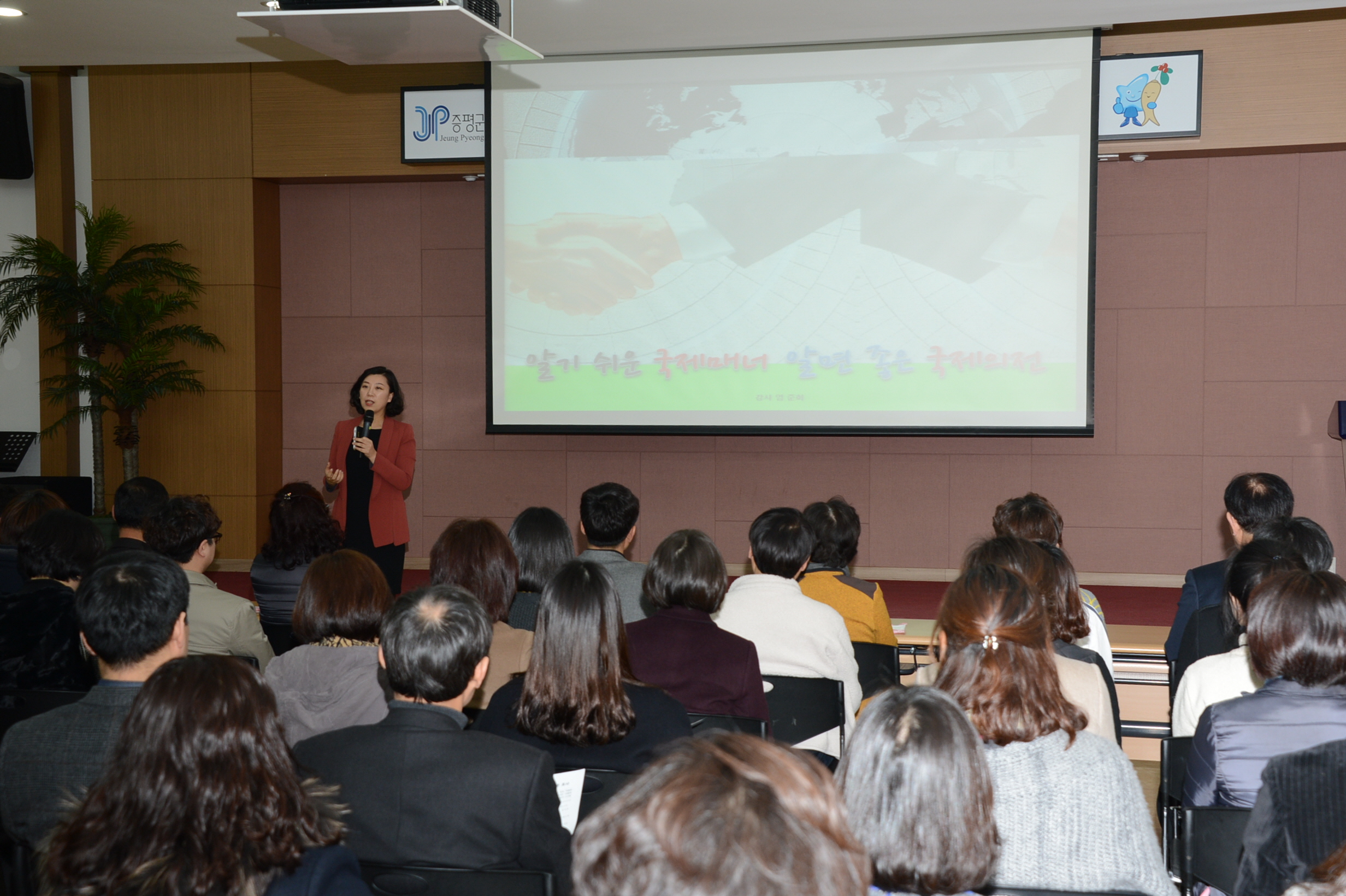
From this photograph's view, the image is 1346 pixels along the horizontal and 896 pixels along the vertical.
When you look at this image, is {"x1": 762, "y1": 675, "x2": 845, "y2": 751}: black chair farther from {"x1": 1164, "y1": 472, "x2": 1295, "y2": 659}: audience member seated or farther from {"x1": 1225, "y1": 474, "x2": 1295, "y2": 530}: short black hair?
{"x1": 1225, "y1": 474, "x2": 1295, "y2": 530}: short black hair

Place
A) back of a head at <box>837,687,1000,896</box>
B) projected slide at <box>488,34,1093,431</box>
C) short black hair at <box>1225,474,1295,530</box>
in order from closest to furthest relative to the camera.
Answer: back of a head at <box>837,687,1000,896</box> → short black hair at <box>1225,474,1295,530</box> → projected slide at <box>488,34,1093,431</box>

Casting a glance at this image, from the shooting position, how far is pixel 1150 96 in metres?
6.14

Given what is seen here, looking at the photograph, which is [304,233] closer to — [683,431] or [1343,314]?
[683,431]

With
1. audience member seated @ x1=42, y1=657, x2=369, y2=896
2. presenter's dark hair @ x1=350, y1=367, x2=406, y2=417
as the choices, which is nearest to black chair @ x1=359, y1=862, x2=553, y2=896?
audience member seated @ x1=42, y1=657, x2=369, y2=896

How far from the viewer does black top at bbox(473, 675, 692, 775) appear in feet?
6.53

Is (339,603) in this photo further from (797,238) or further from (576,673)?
(797,238)

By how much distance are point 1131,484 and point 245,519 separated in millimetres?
5895

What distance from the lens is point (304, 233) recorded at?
7.57 m

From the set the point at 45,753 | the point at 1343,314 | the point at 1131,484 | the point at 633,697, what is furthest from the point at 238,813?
the point at 1343,314

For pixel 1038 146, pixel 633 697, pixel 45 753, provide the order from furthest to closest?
pixel 1038 146
pixel 633 697
pixel 45 753

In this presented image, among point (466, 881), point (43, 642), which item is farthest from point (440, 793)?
point (43, 642)

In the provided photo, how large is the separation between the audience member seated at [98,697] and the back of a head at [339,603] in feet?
1.48

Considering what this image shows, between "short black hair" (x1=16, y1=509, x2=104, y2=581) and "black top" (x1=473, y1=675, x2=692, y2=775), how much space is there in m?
1.53

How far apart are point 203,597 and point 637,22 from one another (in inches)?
159
